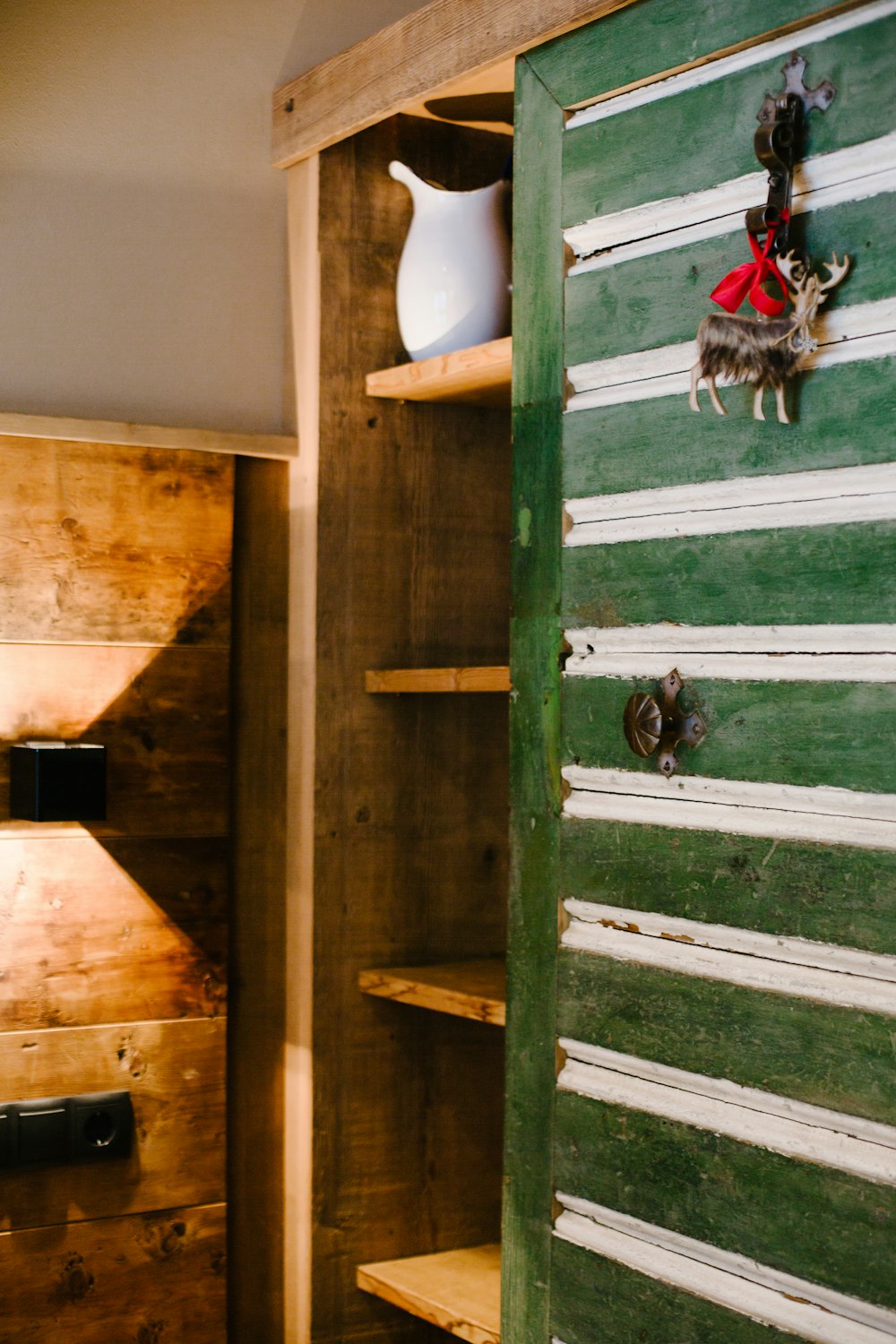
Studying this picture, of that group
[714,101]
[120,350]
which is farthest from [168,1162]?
[714,101]

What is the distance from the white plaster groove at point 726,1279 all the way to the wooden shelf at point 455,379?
1.10 m

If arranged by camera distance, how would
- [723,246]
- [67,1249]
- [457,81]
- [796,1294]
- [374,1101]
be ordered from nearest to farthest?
[796,1294]
[723,246]
[457,81]
[67,1249]
[374,1101]

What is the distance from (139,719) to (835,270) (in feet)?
4.18

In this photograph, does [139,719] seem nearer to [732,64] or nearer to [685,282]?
[685,282]

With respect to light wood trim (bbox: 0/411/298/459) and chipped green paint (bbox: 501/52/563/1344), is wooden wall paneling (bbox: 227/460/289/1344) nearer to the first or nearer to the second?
light wood trim (bbox: 0/411/298/459)

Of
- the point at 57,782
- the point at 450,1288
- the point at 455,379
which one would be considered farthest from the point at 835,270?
the point at 450,1288

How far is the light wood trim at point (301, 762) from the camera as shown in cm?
226

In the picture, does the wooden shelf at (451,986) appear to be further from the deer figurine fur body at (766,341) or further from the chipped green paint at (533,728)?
the deer figurine fur body at (766,341)

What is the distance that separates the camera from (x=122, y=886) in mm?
2209

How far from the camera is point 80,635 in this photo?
220 centimetres

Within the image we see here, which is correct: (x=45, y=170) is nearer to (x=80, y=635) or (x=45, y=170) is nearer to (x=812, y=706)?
(x=80, y=635)

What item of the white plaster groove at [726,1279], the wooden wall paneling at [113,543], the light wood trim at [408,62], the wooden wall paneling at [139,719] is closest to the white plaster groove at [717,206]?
the light wood trim at [408,62]

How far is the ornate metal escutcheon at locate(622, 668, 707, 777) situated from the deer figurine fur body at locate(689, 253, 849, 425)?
31 centimetres

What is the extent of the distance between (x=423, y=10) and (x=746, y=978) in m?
1.39
